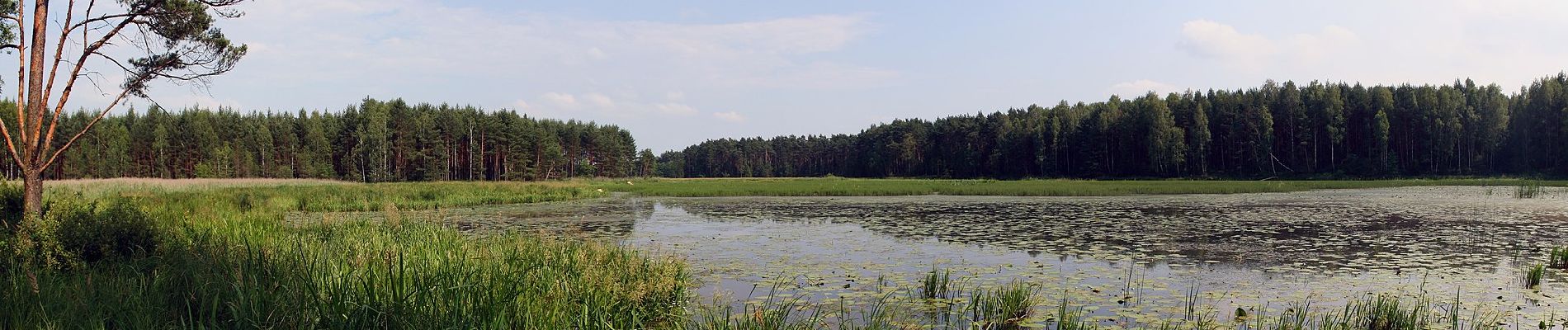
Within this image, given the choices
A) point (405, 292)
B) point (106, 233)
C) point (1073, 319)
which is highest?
point (106, 233)

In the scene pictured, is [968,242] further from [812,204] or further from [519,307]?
[812,204]

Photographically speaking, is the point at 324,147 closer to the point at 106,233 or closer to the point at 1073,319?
the point at 106,233

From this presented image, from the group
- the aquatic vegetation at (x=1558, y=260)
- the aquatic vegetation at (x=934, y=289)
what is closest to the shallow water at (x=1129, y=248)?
the aquatic vegetation at (x=1558, y=260)

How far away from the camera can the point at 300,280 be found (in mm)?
6246

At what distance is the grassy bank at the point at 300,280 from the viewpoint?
5406 mm

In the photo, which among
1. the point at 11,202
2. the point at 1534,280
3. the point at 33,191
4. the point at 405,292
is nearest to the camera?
the point at 405,292

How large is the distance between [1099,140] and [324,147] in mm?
76495

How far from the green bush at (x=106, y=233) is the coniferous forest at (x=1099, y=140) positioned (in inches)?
2415

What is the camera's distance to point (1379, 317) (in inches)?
257

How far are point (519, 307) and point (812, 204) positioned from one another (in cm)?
2434

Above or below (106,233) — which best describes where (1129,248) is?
below

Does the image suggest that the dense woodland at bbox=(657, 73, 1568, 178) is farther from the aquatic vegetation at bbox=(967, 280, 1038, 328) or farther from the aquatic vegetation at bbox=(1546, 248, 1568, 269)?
the aquatic vegetation at bbox=(967, 280, 1038, 328)

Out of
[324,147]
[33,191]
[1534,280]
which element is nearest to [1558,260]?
[1534,280]

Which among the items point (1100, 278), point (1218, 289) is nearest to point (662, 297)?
point (1100, 278)
